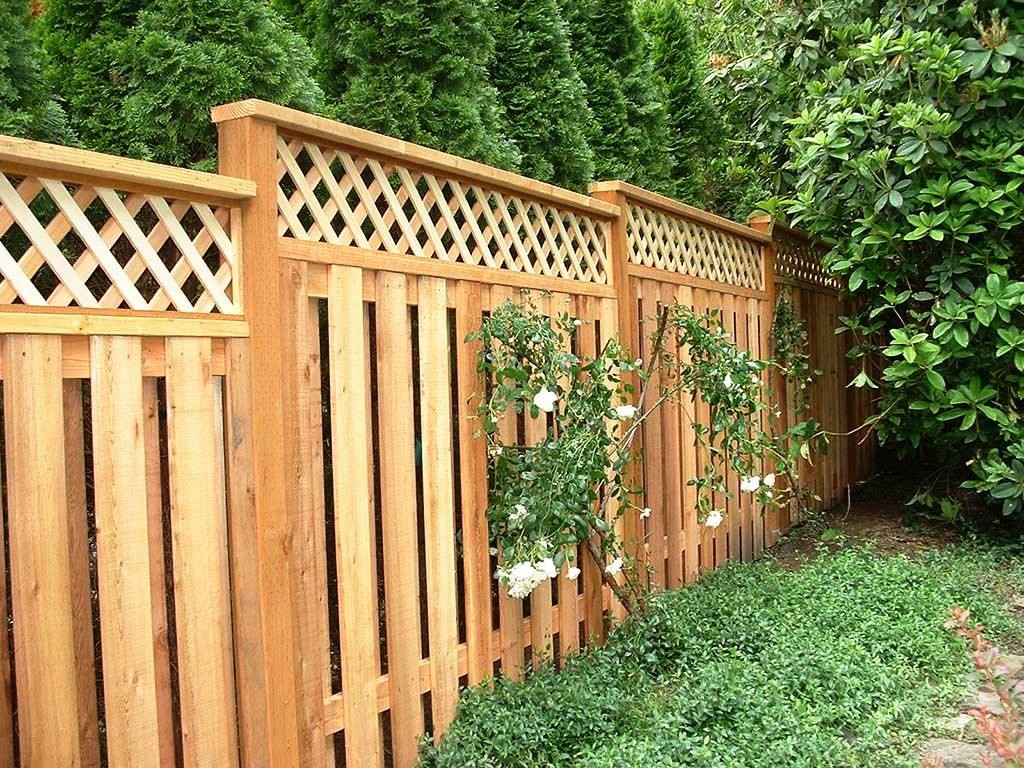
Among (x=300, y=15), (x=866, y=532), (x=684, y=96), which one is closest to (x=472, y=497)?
(x=300, y=15)

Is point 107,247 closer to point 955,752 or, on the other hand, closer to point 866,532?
point 955,752

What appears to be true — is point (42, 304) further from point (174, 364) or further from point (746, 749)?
point (746, 749)

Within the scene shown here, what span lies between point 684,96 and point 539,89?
2.86 m

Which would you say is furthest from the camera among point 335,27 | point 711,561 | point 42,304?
point 711,561

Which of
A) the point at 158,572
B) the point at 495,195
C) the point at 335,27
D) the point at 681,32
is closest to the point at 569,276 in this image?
the point at 495,195

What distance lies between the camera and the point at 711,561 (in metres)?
4.89

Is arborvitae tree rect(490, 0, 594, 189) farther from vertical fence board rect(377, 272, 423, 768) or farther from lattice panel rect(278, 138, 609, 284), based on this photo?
vertical fence board rect(377, 272, 423, 768)

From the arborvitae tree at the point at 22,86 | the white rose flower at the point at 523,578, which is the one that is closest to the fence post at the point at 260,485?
the arborvitae tree at the point at 22,86

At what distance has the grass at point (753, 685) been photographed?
2.81m

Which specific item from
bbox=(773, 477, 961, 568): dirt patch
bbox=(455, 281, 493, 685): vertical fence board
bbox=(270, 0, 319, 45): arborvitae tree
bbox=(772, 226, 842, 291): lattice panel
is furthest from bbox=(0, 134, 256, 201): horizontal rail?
bbox=(772, 226, 842, 291): lattice panel

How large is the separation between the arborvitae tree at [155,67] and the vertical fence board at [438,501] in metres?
0.84

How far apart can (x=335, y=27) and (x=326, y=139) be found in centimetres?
125

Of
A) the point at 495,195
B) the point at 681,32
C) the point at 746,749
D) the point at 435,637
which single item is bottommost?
the point at 746,749

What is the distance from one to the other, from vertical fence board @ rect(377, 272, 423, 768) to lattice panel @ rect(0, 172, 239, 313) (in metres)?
0.56
